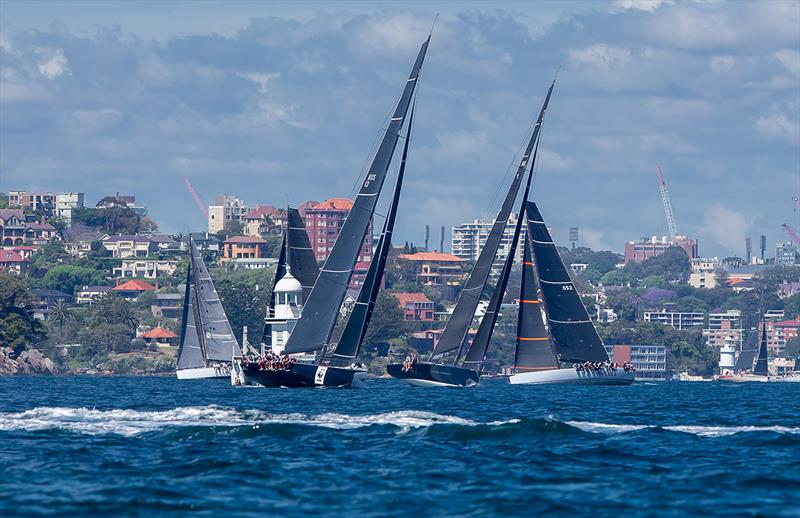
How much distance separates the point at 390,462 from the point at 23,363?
14255cm

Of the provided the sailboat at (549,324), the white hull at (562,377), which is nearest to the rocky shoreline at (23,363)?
the white hull at (562,377)

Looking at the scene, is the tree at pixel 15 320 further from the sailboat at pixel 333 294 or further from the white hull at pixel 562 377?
the sailboat at pixel 333 294

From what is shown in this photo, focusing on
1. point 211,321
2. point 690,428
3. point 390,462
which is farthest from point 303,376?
point 211,321

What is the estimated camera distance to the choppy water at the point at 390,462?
126ft

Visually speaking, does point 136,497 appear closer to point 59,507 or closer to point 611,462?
point 59,507

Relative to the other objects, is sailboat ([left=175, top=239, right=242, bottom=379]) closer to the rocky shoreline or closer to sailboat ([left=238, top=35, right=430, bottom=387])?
sailboat ([left=238, top=35, right=430, bottom=387])

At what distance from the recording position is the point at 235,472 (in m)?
43.5

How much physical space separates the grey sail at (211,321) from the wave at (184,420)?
67.2 metres

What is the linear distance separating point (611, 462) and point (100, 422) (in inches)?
805

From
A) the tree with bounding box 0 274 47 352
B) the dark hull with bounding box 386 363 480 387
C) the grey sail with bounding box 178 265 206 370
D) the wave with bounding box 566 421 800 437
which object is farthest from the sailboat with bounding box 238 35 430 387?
the tree with bounding box 0 274 47 352

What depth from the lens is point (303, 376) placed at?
9094 cm

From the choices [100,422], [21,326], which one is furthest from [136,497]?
[21,326]

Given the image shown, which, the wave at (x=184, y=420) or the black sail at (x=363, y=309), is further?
the black sail at (x=363, y=309)

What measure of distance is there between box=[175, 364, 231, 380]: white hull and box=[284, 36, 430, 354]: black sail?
40134 millimetres
